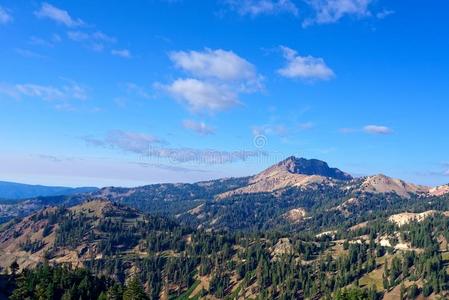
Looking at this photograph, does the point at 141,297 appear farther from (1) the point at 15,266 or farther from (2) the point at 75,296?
(1) the point at 15,266

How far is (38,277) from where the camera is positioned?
199m

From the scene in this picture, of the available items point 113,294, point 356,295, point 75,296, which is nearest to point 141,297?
point 113,294

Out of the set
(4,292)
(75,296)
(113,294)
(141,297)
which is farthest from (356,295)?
(4,292)

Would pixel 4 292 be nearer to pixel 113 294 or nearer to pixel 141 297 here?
pixel 113 294

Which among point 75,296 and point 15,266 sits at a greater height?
point 15,266

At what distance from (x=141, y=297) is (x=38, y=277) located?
77.5 meters

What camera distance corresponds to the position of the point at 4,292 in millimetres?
181875

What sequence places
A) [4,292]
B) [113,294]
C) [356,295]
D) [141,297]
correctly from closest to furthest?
[356,295], [141,297], [113,294], [4,292]

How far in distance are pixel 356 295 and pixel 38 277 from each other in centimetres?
14345

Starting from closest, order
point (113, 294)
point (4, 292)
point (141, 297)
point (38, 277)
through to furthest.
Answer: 1. point (141, 297)
2. point (113, 294)
3. point (4, 292)
4. point (38, 277)

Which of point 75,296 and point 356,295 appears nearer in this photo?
point 356,295

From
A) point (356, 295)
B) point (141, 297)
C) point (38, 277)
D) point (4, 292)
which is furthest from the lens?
point (38, 277)

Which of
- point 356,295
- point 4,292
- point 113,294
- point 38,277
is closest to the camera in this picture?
point 356,295

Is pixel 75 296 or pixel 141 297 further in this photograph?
pixel 75 296
